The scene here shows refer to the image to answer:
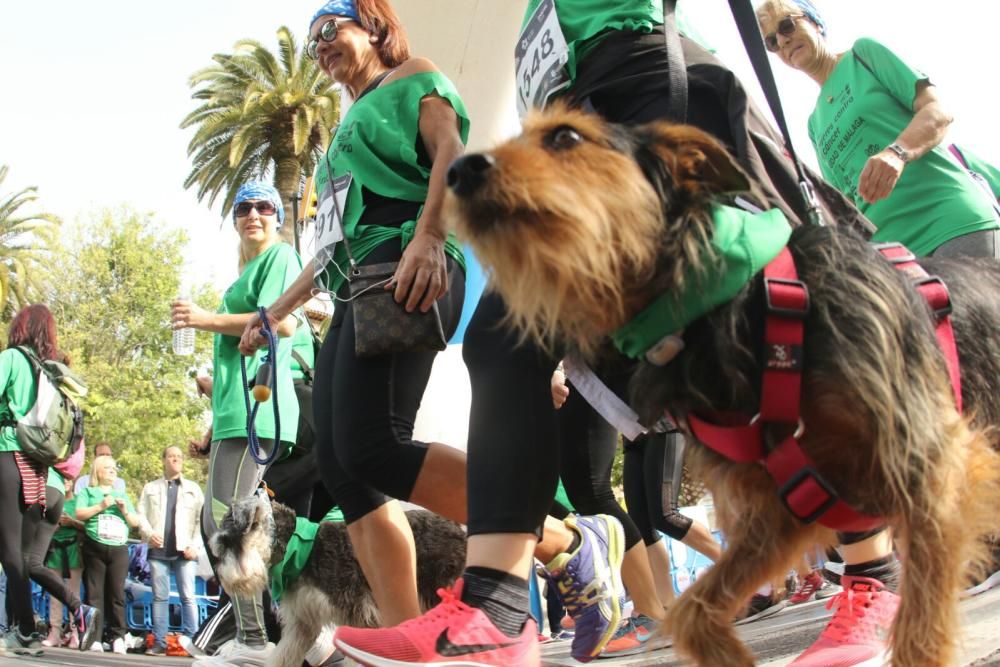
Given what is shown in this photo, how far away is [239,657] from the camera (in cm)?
481

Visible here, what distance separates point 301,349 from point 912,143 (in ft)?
10.9

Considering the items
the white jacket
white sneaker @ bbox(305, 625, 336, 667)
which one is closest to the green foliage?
the white jacket

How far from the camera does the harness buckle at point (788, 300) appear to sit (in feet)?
6.05

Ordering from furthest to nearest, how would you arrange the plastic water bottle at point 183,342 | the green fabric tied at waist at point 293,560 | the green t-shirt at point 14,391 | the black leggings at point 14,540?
the green t-shirt at point 14,391 → the black leggings at point 14,540 → the plastic water bottle at point 183,342 → the green fabric tied at waist at point 293,560

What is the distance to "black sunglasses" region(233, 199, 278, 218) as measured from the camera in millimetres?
5312

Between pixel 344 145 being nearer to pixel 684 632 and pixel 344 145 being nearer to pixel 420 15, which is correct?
pixel 684 632

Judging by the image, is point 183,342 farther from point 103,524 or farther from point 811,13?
point 103,524

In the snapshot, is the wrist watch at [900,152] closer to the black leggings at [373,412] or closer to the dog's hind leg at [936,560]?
the black leggings at [373,412]

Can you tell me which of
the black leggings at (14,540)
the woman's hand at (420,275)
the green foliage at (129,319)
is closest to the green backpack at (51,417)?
the black leggings at (14,540)

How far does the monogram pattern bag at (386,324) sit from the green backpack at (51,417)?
15.8 feet

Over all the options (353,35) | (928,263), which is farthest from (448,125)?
(928,263)

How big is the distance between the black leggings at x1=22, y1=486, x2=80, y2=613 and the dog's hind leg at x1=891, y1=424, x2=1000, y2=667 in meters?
6.74

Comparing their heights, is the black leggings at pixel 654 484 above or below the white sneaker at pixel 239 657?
above

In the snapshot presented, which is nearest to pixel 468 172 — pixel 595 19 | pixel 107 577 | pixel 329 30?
pixel 595 19
